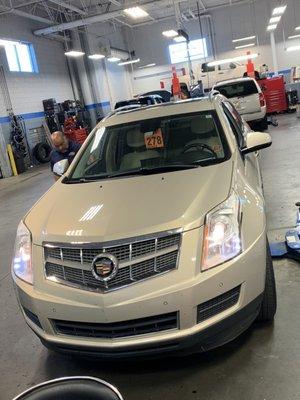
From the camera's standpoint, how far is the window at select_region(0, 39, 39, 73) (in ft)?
54.5

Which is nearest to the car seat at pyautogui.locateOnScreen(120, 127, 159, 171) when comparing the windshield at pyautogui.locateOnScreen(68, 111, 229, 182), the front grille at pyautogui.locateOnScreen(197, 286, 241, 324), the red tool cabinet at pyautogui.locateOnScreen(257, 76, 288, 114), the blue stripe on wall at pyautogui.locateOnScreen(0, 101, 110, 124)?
the windshield at pyautogui.locateOnScreen(68, 111, 229, 182)

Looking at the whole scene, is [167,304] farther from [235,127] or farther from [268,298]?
[235,127]

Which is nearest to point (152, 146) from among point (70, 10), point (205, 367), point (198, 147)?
point (198, 147)

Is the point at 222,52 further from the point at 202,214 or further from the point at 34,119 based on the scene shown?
the point at 202,214

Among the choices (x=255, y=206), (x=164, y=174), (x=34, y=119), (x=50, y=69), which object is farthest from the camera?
(x=50, y=69)

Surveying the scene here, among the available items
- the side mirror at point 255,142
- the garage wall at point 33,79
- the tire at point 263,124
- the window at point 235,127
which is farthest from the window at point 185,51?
the side mirror at point 255,142

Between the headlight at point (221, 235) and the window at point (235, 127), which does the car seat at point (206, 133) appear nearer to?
the window at point (235, 127)

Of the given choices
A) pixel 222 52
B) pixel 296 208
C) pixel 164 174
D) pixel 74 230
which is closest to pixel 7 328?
pixel 74 230

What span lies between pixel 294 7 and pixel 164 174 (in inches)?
1046

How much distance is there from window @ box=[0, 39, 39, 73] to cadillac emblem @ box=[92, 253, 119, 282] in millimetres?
15282

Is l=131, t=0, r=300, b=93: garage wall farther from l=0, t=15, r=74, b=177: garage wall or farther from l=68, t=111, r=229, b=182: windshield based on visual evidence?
l=68, t=111, r=229, b=182: windshield

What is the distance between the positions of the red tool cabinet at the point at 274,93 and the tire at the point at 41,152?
9060mm

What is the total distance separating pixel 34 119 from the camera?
58.4 ft

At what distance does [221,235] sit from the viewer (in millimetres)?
2406
